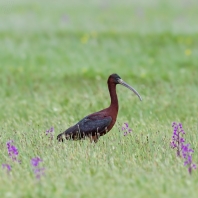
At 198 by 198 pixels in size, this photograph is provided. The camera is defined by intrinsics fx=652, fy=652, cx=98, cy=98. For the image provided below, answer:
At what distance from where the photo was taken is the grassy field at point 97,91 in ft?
19.9

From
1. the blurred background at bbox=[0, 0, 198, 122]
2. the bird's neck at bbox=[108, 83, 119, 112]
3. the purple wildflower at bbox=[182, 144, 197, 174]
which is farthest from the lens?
the blurred background at bbox=[0, 0, 198, 122]

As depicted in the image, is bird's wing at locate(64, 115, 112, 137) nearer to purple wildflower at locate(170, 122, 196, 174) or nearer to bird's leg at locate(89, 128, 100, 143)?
bird's leg at locate(89, 128, 100, 143)

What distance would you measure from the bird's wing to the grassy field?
188mm

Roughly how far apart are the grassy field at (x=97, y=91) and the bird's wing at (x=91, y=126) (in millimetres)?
188

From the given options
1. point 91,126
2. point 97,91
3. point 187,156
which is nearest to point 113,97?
point 91,126

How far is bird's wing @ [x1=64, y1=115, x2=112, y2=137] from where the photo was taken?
8.40m

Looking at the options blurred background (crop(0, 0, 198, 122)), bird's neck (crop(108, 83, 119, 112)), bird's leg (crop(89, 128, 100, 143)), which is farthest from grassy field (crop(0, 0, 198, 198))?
bird's neck (crop(108, 83, 119, 112))

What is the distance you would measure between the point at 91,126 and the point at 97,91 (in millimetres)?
4498

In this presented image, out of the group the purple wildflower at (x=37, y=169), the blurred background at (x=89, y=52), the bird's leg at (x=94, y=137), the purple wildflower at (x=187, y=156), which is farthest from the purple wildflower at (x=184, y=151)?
the blurred background at (x=89, y=52)

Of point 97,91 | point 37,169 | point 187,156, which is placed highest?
point 37,169

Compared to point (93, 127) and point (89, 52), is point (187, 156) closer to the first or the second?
point (93, 127)

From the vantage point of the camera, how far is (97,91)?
13.0 metres

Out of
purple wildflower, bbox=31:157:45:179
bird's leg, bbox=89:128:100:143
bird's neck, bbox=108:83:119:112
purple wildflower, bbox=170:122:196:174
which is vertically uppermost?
bird's neck, bbox=108:83:119:112

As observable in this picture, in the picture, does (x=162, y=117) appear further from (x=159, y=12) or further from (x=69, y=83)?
(x=159, y=12)
